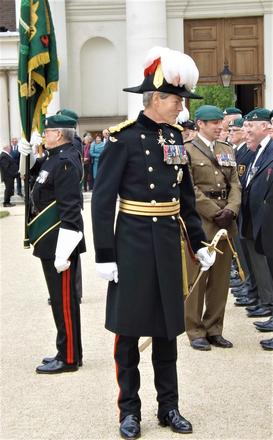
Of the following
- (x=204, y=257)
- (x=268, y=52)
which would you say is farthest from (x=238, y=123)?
(x=268, y=52)

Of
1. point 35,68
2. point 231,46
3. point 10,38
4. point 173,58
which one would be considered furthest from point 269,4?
point 173,58

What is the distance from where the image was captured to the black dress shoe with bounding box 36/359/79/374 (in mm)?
6121

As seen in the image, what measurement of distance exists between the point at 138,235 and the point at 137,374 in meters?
0.81

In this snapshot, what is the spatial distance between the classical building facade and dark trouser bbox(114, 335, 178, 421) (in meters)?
19.3

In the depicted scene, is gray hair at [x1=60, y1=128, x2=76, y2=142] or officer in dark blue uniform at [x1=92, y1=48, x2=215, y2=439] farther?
gray hair at [x1=60, y1=128, x2=76, y2=142]

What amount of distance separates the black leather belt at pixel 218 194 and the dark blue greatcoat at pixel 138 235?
2.04 m

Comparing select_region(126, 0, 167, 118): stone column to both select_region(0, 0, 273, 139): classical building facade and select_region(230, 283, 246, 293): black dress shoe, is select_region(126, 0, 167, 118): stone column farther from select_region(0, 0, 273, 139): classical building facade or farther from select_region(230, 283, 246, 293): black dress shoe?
select_region(230, 283, 246, 293): black dress shoe

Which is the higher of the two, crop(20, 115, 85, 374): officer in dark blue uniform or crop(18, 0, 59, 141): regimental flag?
crop(18, 0, 59, 141): regimental flag

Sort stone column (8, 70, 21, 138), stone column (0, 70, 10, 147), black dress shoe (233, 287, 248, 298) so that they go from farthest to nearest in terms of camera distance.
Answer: stone column (8, 70, 21, 138) < stone column (0, 70, 10, 147) < black dress shoe (233, 287, 248, 298)

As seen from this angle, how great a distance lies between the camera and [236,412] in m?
5.16

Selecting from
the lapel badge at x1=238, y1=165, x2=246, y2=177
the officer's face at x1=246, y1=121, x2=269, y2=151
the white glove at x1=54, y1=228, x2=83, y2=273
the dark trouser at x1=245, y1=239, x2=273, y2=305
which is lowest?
the dark trouser at x1=245, y1=239, x2=273, y2=305

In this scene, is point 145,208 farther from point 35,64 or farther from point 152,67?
point 35,64

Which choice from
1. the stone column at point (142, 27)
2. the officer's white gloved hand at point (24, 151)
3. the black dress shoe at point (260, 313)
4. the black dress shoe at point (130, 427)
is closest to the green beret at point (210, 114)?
the officer's white gloved hand at point (24, 151)

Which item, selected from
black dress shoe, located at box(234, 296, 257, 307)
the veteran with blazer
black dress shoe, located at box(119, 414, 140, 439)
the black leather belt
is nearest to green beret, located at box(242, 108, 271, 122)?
the veteran with blazer
